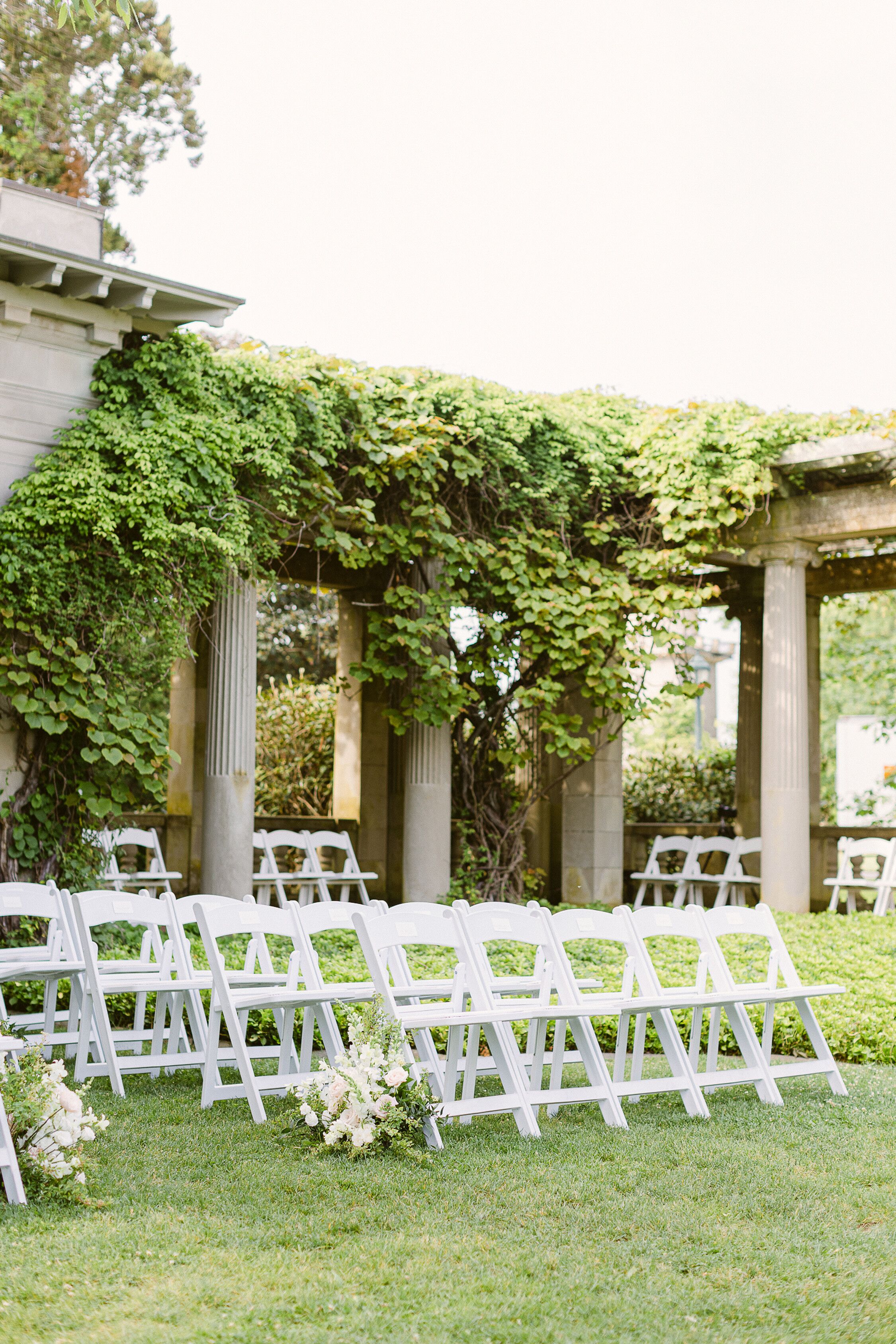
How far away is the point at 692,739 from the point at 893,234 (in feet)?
69.0

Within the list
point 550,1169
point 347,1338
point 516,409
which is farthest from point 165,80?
point 347,1338

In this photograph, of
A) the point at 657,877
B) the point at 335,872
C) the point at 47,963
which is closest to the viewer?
the point at 47,963

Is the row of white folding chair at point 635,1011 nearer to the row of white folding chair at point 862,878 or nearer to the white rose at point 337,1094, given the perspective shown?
the white rose at point 337,1094

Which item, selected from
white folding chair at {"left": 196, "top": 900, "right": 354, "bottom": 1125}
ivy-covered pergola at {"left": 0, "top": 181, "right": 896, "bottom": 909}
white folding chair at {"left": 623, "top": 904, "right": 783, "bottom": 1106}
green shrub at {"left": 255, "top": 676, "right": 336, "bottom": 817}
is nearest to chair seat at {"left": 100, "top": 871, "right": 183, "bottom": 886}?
ivy-covered pergola at {"left": 0, "top": 181, "right": 896, "bottom": 909}

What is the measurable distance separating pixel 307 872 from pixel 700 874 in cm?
470

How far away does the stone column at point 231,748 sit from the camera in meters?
11.4

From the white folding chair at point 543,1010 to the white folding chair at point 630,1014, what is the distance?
2.0 inches

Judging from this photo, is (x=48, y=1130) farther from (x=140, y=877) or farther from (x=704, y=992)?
(x=140, y=877)

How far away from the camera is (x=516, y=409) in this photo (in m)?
13.1

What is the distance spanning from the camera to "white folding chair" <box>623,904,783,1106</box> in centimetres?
620

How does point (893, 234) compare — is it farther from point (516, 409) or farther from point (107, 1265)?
point (107, 1265)

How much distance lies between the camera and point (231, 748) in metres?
11.6

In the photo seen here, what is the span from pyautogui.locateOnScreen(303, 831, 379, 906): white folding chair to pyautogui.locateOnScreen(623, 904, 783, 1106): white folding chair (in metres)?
6.72

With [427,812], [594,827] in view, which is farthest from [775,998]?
[594,827]
